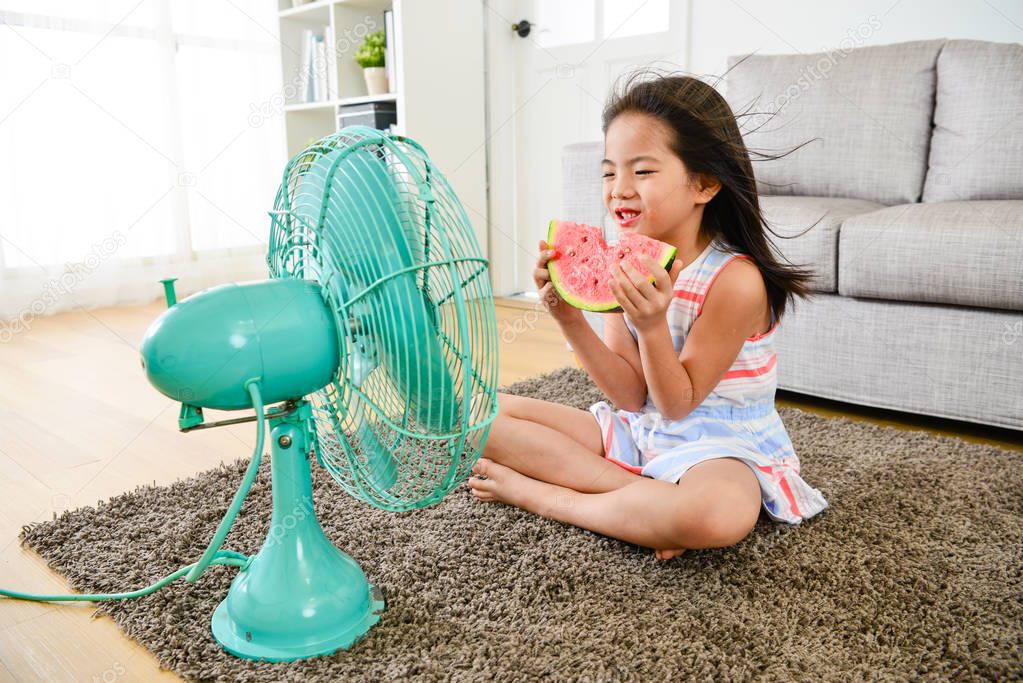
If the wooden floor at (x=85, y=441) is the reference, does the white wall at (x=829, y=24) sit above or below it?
above

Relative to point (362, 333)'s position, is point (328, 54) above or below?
above

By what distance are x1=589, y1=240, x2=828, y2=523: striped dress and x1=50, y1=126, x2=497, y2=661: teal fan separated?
1.76ft

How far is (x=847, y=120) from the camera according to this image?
2.55 m

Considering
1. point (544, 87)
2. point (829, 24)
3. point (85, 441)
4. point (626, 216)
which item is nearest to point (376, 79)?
point (544, 87)

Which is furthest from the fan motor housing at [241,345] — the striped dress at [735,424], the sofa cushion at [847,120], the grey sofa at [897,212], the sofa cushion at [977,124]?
the sofa cushion at [977,124]

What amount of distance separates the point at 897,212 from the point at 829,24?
1.19 meters

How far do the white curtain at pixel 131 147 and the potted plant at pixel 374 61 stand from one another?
693 mm

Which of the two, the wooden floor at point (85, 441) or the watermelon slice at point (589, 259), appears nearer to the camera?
the wooden floor at point (85, 441)

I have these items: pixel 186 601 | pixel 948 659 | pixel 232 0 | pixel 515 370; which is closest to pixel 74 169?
pixel 232 0

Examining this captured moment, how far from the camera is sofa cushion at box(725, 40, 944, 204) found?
2494 millimetres

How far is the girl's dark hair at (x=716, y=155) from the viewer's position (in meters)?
1.37

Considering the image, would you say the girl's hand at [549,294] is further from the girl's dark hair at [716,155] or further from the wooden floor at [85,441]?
the wooden floor at [85,441]

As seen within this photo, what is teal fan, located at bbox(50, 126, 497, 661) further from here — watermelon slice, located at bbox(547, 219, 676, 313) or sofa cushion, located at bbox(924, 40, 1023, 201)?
sofa cushion, located at bbox(924, 40, 1023, 201)

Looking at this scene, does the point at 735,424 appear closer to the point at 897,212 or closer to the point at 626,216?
the point at 626,216
